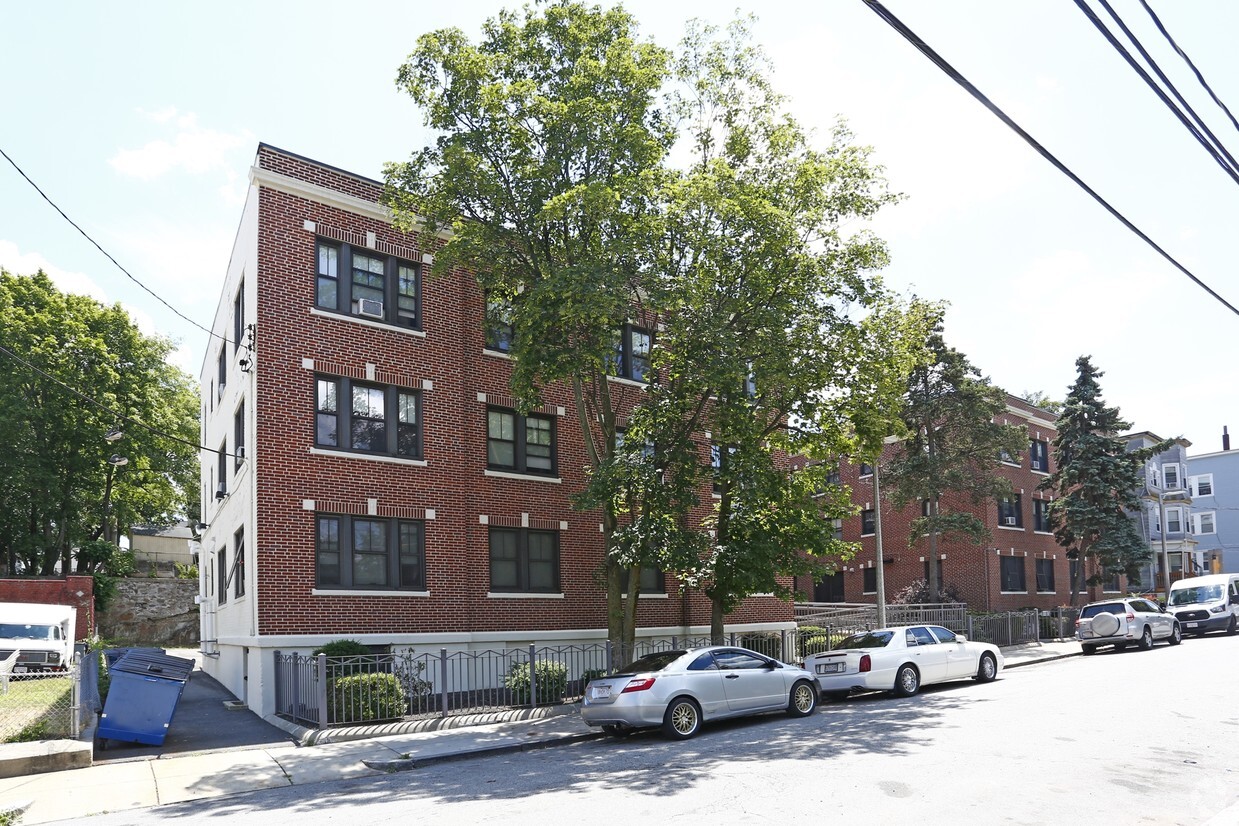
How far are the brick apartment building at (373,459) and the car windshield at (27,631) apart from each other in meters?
3.71

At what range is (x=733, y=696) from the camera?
14.9 meters

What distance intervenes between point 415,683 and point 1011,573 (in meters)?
30.9

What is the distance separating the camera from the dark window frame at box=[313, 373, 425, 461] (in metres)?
19.6

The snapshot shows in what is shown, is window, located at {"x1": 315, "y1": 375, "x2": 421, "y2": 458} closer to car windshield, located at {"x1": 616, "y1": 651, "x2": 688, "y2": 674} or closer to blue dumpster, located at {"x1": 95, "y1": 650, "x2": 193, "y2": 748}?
blue dumpster, located at {"x1": 95, "y1": 650, "x2": 193, "y2": 748}

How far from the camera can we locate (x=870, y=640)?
19312mm

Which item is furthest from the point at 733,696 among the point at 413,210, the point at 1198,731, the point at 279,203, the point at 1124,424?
the point at 1124,424

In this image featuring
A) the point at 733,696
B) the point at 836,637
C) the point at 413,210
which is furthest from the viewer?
the point at 836,637

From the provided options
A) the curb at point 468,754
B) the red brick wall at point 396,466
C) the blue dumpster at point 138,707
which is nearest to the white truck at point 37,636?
the red brick wall at point 396,466

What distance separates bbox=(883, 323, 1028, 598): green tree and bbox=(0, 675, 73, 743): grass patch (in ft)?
83.4

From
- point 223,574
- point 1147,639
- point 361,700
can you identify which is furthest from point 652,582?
point 1147,639

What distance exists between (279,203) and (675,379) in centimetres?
882

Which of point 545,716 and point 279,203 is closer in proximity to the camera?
point 545,716

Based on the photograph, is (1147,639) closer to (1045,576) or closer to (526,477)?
(1045,576)

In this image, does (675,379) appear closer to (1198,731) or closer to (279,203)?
(279,203)
